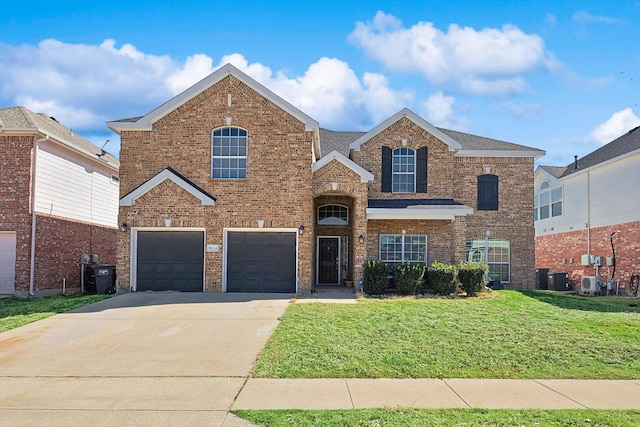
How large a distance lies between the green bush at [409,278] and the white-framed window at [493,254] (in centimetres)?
557

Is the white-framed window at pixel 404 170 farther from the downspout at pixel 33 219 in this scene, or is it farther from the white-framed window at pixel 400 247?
the downspout at pixel 33 219

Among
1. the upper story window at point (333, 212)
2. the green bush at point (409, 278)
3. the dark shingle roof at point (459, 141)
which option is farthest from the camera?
the dark shingle roof at point (459, 141)

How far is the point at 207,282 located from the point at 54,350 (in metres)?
7.91

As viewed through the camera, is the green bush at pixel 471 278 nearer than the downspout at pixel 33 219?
Yes

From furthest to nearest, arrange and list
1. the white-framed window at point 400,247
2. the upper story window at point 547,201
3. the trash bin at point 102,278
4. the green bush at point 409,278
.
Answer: the upper story window at point 547,201 < the white-framed window at point 400,247 < the trash bin at point 102,278 < the green bush at point 409,278

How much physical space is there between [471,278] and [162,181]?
10.9 meters

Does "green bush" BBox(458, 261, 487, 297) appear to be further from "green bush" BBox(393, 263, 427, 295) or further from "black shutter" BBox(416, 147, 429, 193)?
"black shutter" BBox(416, 147, 429, 193)

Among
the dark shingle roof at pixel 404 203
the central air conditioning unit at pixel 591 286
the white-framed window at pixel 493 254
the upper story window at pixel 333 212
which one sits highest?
the dark shingle roof at pixel 404 203

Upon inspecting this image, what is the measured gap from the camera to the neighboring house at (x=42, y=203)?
19172 mm

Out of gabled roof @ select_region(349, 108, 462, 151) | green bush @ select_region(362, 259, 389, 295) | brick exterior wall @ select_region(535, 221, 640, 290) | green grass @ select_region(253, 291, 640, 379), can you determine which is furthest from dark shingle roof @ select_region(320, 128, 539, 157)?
green grass @ select_region(253, 291, 640, 379)

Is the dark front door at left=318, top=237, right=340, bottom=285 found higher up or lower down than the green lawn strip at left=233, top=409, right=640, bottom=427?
higher up

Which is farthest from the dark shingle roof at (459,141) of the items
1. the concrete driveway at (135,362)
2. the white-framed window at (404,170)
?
the concrete driveway at (135,362)

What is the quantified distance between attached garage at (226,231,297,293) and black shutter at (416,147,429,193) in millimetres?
6038

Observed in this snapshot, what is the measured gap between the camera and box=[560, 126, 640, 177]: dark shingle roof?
23.5 metres
